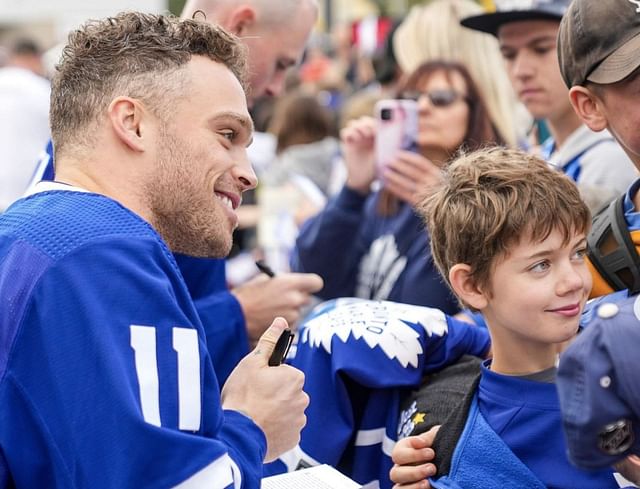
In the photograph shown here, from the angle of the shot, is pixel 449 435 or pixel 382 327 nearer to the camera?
pixel 449 435

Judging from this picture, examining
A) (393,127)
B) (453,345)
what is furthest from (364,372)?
(393,127)

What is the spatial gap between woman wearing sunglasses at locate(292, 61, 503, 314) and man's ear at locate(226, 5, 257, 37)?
80 cm

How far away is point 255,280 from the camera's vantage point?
11.1ft

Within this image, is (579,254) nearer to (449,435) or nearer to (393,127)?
(449,435)

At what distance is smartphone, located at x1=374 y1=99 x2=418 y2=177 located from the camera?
12.2 feet

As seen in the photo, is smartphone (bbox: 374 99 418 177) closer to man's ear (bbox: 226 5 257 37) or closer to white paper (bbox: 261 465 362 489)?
man's ear (bbox: 226 5 257 37)

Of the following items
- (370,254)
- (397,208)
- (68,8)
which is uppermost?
(397,208)

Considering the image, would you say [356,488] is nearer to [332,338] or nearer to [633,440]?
[332,338]

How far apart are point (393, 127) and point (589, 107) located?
1.54 m

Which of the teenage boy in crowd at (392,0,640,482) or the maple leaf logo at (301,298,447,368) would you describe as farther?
the maple leaf logo at (301,298,447,368)

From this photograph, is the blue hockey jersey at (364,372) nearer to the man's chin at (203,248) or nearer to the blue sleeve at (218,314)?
the man's chin at (203,248)

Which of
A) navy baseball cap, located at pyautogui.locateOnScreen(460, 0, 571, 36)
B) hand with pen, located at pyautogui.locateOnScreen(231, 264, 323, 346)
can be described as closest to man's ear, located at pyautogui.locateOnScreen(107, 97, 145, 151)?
hand with pen, located at pyautogui.locateOnScreen(231, 264, 323, 346)

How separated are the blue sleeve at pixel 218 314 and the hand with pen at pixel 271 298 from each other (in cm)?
6

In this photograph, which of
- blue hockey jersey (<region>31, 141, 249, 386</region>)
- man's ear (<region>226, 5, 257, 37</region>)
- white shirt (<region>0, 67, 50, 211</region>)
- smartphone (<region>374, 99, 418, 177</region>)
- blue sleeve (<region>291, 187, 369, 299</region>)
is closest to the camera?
blue hockey jersey (<region>31, 141, 249, 386</region>)
